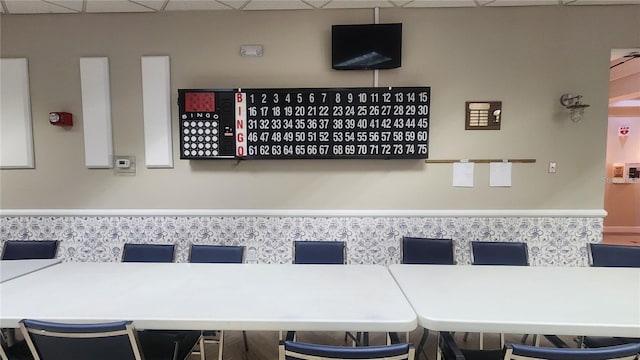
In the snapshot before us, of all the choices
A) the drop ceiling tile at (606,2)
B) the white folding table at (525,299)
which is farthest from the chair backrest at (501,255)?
the drop ceiling tile at (606,2)

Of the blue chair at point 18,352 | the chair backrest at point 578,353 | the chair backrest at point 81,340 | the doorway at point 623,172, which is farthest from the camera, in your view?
the doorway at point 623,172

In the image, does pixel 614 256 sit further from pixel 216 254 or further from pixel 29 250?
pixel 29 250

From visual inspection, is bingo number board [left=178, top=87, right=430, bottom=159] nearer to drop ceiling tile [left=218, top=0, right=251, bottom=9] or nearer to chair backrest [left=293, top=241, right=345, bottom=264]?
drop ceiling tile [left=218, top=0, right=251, bottom=9]

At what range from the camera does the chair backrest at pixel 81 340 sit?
1192mm

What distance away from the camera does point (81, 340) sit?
1.23 metres

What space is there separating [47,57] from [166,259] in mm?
2569

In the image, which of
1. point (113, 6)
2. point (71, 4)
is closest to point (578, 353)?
point (113, 6)

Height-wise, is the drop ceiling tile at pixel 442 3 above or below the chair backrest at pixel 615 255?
above

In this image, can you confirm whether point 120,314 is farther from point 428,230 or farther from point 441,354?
point 428,230

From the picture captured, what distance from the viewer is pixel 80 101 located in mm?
3109

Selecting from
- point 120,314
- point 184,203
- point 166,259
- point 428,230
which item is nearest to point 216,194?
point 184,203

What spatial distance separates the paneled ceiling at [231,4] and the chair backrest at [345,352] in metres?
2.89

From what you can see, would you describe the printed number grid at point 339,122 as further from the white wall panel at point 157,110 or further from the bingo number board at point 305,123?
the white wall panel at point 157,110

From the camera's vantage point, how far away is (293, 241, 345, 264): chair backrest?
89.9 inches
